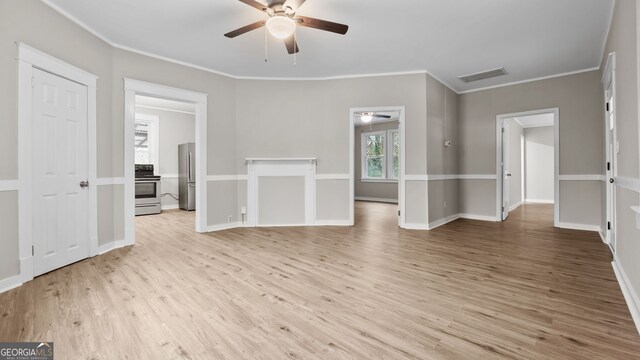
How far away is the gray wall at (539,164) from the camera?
897cm

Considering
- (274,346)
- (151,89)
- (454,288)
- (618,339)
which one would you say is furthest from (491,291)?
(151,89)

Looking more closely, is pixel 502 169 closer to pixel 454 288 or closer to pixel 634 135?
pixel 634 135

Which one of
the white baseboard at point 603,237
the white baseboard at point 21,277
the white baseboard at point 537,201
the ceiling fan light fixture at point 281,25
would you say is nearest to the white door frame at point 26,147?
the white baseboard at point 21,277

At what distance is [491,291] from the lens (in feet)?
7.64

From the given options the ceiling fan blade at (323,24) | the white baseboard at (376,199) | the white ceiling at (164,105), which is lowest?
the white baseboard at (376,199)

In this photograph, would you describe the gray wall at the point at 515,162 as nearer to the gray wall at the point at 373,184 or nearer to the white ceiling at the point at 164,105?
the gray wall at the point at 373,184

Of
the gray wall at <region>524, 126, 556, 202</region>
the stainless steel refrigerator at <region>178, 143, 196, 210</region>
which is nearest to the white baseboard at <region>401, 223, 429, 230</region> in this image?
the stainless steel refrigerator at <region>178, 143, 196, 210</region>

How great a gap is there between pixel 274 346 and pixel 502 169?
5868mm

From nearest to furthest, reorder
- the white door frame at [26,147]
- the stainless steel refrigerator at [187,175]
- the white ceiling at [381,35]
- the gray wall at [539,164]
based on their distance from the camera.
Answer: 1. the white door frame at [26,147]
2. the white ceiling at [381,35]
3. the stainless steel refrigerator at [187,175]
4. the gray wall at [539,164]

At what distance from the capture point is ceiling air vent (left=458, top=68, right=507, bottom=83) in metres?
4.82

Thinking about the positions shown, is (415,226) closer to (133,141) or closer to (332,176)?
(332,176)

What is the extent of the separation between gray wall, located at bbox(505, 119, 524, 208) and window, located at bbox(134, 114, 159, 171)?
9.43 metres

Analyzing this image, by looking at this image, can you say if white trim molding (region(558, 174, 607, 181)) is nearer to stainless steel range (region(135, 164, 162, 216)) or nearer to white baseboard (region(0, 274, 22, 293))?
white baseboard (region(0, 274, 22, 293))

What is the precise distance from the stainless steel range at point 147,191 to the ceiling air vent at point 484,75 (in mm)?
7004
